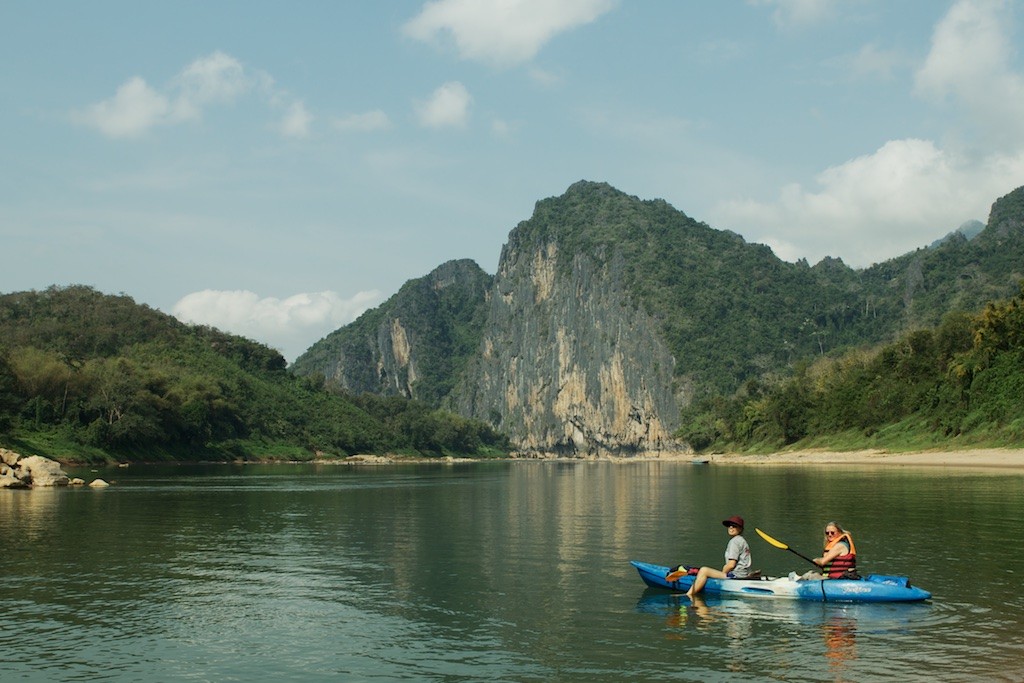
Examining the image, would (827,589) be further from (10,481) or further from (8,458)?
(8,458)

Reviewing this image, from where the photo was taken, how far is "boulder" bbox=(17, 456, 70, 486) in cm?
5559

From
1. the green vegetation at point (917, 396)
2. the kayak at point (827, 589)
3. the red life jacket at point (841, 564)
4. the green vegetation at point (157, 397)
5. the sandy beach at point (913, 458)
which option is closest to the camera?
the kayak at point (827, 589)

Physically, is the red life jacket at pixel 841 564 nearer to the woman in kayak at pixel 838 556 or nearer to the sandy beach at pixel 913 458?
the woman in kayak at pixel 838 556

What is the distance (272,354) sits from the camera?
163 m

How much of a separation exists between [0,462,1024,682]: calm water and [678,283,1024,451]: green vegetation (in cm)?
3391

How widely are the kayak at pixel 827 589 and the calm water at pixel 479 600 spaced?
29 cm

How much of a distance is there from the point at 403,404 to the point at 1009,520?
565ft

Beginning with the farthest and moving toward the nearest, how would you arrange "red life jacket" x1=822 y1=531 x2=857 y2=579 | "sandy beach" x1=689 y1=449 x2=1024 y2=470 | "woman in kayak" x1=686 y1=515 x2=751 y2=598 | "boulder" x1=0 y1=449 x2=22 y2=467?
"sandy beach" x1=689 y1=449 x2=1024 y2=470 → "boulder" x1=0 y1=449 x2=22 y2=467 → "woman in kayak" x1=686 y1=515 x2=751 y2=598 → "red life jacket" x1=822 y1=531 x2=857 y2=579

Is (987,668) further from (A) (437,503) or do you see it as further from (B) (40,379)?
(B) (40,379)

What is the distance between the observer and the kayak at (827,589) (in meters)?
18.8

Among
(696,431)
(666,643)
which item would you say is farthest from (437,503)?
(696,431)

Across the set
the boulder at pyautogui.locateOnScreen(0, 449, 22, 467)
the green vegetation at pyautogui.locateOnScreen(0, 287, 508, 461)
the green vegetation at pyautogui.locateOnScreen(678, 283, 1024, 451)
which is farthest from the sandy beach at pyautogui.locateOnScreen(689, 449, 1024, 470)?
the green vegetation at pyautogui.locateOnScreen(0, 287, 508, 461)

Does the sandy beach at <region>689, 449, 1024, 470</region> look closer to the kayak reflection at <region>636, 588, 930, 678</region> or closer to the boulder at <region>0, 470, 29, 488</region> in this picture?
the kayak reflection at <region>636, 588, 930, 678</region>

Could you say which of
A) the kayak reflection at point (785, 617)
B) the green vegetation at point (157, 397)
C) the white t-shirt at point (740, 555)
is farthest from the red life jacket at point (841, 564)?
the green vegetation at point (157, 397)
